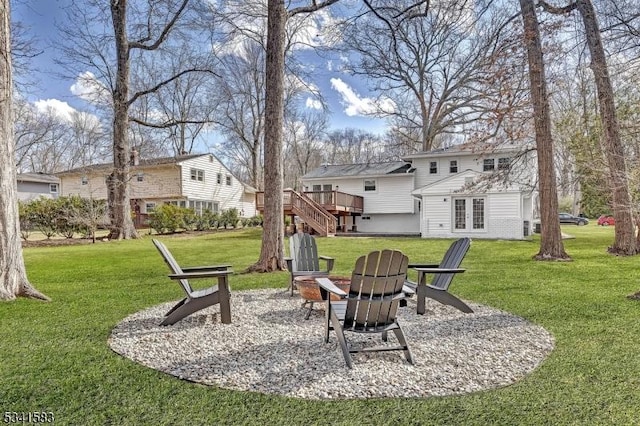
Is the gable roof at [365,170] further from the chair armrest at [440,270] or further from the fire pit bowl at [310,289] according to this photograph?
the fire pit bowl at [310,289]

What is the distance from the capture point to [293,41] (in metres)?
12.9

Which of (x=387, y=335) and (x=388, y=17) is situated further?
(x=388, y=17)

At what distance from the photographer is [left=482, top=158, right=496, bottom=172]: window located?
21.1 metres

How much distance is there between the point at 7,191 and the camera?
5.56 m

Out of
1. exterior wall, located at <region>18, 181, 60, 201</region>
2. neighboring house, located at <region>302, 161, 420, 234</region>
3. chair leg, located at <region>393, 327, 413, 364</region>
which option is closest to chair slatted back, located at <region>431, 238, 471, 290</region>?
chair leg, located at <region>393, 327, 413, 364</region>

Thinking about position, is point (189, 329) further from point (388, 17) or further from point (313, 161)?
point (313, 161)

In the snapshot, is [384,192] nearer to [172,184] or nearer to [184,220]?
[184,220]

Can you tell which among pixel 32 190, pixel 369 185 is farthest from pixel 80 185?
pixel 369 185

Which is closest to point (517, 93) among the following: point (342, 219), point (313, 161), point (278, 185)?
point (278, 185)

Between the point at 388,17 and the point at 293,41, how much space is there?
347 centimetres

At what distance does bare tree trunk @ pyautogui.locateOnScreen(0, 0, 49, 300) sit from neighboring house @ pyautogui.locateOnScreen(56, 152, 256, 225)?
21.3 metres

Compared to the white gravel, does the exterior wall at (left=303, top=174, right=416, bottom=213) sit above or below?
above

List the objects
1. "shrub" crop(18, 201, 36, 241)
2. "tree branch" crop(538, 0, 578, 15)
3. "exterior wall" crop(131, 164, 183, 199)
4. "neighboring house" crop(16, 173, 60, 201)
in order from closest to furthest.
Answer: "tree branch" crop(538, 0, 578, 15) → "shrub" crop(18, 201, 36, 241) → "exterior wall" crop(131, 164, 183, 199) → "neighboring house" crop(16, 173, 60, 201)

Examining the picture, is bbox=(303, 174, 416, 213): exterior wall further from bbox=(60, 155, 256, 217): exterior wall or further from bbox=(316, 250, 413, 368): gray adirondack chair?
bbox=(316, 250, 413, 368): gray adirondack chair
